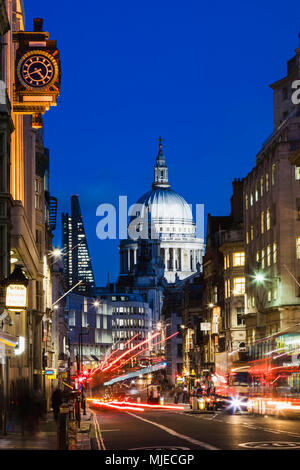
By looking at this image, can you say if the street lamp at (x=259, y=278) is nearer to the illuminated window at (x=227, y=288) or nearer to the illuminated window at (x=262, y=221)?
the illuminated window at (x=262, y=221)

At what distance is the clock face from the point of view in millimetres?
35969

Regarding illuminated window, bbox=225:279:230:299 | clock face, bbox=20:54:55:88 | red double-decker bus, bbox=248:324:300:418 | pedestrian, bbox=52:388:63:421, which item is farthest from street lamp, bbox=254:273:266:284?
clock face, bbox=20:54:55:88

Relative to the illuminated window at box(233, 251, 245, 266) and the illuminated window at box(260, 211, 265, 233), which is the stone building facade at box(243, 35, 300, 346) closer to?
the illuminated window at box(260, 211, 265, 233)

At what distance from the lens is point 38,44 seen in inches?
1441

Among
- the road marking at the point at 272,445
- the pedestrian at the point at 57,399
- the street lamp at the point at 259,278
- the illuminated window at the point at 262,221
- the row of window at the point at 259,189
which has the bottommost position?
the road marking at the point at 272,445

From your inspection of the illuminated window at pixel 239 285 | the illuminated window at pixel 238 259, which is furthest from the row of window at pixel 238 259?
the illuminated window at pixel 239 285

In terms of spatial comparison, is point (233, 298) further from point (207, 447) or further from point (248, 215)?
point (207, 447)

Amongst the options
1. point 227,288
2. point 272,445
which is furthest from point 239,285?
point 272,445

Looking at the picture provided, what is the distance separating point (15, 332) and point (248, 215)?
6671 centimetres

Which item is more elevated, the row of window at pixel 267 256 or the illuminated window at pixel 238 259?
the illuminated window at pixel 238 259

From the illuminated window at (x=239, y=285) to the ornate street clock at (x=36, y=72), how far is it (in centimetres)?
8356

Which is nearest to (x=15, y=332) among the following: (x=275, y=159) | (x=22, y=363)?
(x=22, y=363)

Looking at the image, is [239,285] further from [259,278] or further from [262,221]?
[259,278]

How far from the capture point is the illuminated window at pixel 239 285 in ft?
391
